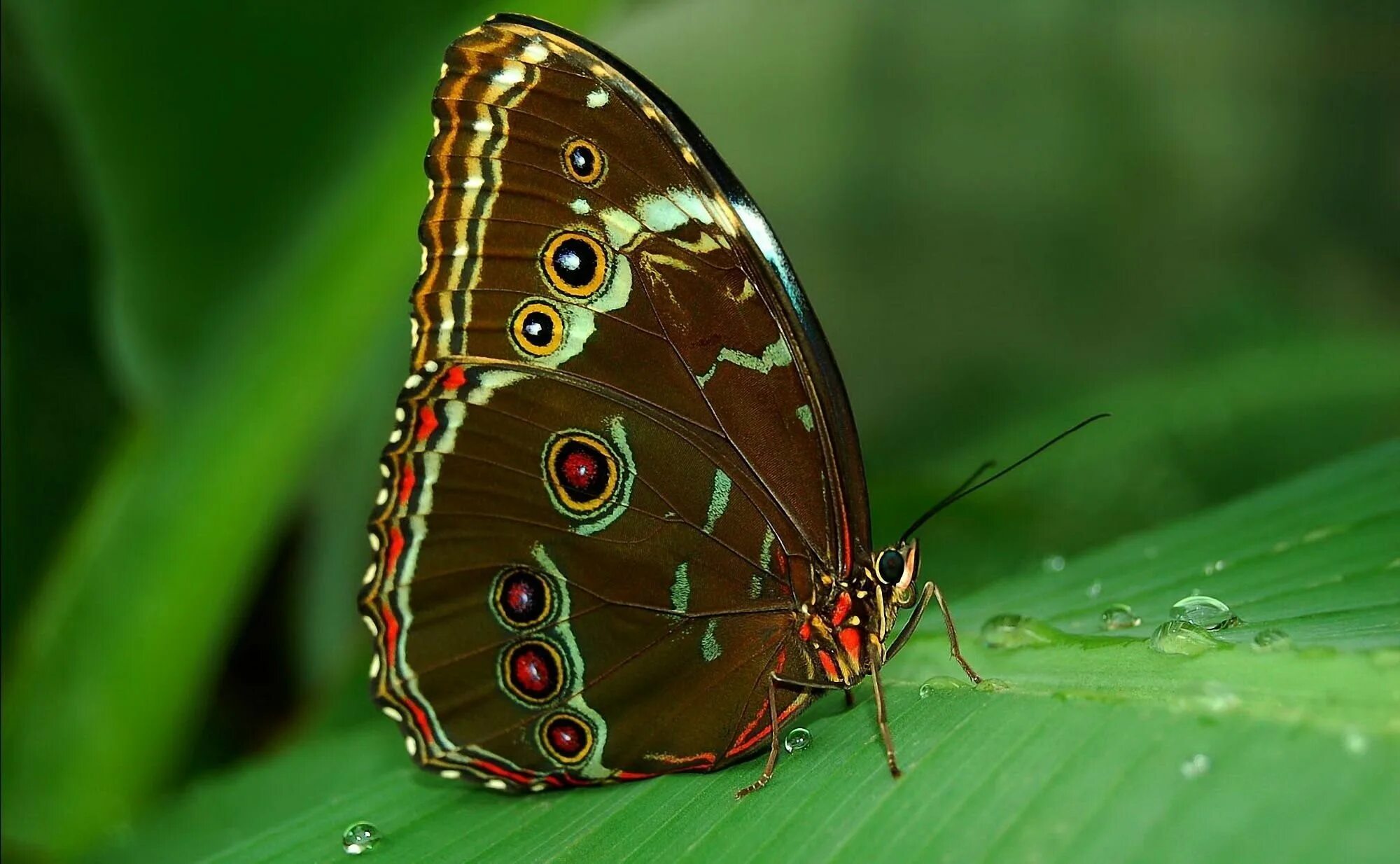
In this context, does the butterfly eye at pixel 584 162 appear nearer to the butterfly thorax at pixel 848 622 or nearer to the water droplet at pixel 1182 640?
the butterfly thorax at pixel 848 622

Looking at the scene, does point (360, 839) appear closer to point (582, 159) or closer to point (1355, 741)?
point (582, 159)

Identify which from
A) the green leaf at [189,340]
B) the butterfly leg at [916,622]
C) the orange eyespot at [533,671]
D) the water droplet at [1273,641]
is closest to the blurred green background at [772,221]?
the green leaf at [189,340]

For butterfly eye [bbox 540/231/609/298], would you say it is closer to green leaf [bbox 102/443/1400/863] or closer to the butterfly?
the butterfly

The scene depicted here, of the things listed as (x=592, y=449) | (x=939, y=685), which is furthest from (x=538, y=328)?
(x=939, y=685)

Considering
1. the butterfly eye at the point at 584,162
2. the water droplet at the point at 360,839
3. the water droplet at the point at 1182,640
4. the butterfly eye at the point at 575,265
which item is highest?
the butterfly eye at the point at 584,162

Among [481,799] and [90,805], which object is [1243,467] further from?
[90,805]

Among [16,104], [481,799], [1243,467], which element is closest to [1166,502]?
[1243,467]
